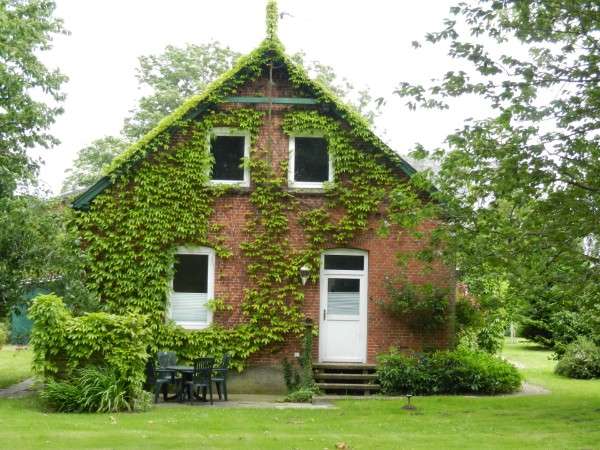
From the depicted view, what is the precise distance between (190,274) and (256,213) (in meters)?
2.05

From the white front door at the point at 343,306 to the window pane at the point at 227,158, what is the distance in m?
2.83

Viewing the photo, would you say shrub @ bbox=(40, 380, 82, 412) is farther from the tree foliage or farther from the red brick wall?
the tree foliage

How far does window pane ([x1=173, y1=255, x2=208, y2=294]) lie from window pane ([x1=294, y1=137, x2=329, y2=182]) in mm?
2966

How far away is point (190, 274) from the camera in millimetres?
19328

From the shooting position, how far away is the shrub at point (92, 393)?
48.0ft

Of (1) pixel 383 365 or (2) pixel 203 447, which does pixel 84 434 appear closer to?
(2) pixel 203 447

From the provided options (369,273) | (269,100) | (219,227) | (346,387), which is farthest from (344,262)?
(269,100)

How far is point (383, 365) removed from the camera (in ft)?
61.2

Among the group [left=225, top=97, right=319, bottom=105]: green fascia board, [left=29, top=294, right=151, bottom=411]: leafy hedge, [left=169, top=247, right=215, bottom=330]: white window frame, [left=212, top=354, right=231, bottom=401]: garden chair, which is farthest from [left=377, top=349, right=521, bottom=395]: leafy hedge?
[left=225, top=97, right=319, bottom=105]: green fascia board

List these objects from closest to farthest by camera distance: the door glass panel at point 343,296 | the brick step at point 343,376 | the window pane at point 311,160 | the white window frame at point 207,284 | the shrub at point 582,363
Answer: the brick step at point 343,376 < the white window frame at point 207,284 < the door glass panel at point 343,296 < the window pane at point 311,160 < the shrub at point 582,363

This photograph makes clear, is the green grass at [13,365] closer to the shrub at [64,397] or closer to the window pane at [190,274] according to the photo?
the shrub at [64,397]

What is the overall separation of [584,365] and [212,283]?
10471 millimetres

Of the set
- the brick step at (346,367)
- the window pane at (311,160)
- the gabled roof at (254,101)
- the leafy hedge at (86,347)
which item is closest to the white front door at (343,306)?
the brick step at (346,367)

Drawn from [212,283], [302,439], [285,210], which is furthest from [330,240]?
[302,439]
